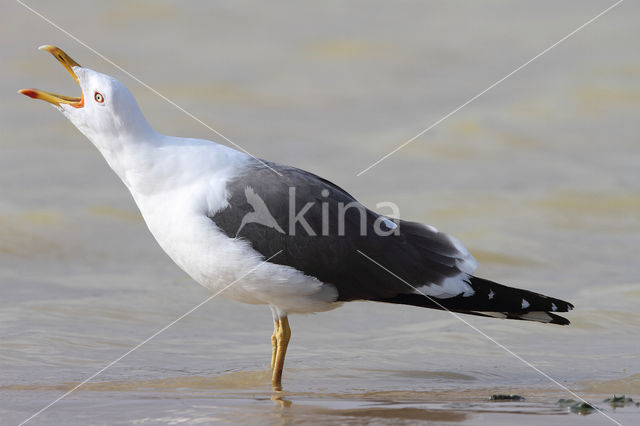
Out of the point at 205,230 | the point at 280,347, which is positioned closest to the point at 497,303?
the point at 280,347

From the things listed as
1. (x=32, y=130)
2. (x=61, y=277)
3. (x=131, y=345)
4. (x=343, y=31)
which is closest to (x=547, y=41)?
(x=343, y=31)

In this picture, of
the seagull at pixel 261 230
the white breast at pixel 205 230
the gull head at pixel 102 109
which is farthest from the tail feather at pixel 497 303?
the gull head at pixel 102 109

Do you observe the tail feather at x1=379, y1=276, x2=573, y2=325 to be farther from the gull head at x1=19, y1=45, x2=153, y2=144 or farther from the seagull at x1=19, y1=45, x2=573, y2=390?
the gull head at x1=19, y1=45, x2=153, y2=144

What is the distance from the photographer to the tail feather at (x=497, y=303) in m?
4.90

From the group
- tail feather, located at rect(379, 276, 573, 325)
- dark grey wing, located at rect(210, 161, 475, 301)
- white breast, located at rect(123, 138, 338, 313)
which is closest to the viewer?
white breast, located at rect(123, 138, 338, 313)

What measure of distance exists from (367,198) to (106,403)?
530 cm

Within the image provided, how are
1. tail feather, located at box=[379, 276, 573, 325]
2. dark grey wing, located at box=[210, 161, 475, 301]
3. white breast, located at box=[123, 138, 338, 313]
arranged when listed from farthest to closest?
tail feather, located at box=[379, 276, 573, 325] < dark grey wing, located at box=[210, 161, 475, 301] < white breast, located at box=[123, 138, 338, 313]

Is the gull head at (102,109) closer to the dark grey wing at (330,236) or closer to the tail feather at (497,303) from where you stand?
the dark grey wing at (330,236)

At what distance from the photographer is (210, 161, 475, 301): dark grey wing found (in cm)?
458

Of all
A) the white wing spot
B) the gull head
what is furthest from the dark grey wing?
the gull head

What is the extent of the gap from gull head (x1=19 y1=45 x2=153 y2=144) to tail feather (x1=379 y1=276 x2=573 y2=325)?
1478mm

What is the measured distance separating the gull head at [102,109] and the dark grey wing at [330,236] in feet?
1.82

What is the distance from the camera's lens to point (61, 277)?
24.4 ft

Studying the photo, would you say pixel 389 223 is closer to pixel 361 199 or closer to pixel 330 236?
pixel 330 236
